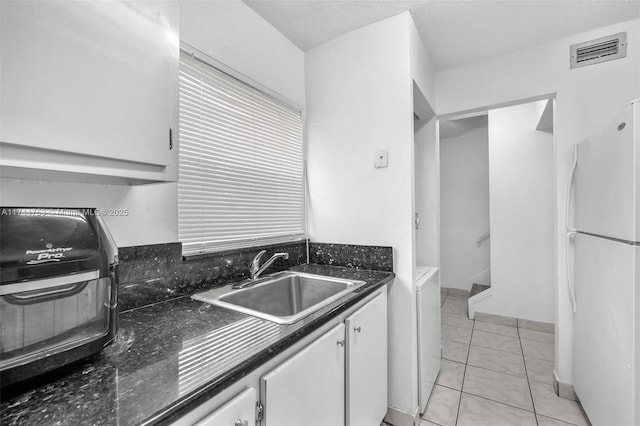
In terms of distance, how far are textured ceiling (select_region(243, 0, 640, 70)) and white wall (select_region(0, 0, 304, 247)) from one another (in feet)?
0.44

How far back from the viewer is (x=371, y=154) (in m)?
1.87

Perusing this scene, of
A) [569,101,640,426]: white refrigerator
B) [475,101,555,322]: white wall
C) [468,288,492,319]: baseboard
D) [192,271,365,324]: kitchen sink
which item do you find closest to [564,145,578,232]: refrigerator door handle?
[569,101,640,426]: white refrigerator

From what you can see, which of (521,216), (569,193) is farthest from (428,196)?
(521,216)

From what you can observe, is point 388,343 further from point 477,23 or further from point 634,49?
point 634,49

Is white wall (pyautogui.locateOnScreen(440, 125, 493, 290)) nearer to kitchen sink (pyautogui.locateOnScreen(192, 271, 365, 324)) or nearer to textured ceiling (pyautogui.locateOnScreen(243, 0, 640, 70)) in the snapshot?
textured ceiling (pyautogui.locateOnScreen(243, 0, 640, 70))

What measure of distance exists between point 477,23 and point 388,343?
7.24 ft

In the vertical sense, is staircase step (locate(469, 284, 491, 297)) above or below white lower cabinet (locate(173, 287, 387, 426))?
below

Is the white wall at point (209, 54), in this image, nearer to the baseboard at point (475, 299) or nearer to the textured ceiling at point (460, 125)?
the textured ceiling at point (460, 125)

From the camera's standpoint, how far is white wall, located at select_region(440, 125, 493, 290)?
4.18m

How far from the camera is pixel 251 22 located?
1.72m

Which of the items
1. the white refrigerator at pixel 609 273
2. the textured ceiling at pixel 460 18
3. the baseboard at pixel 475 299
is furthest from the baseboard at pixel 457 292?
the textured ceiling at pixel 460 18

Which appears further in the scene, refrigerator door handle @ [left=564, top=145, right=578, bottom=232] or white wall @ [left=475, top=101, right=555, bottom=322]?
white wall @ [left=475, top=101, right=555, bottom=322]

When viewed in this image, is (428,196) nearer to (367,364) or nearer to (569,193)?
(569,193)

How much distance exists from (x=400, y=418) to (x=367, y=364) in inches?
25.5
